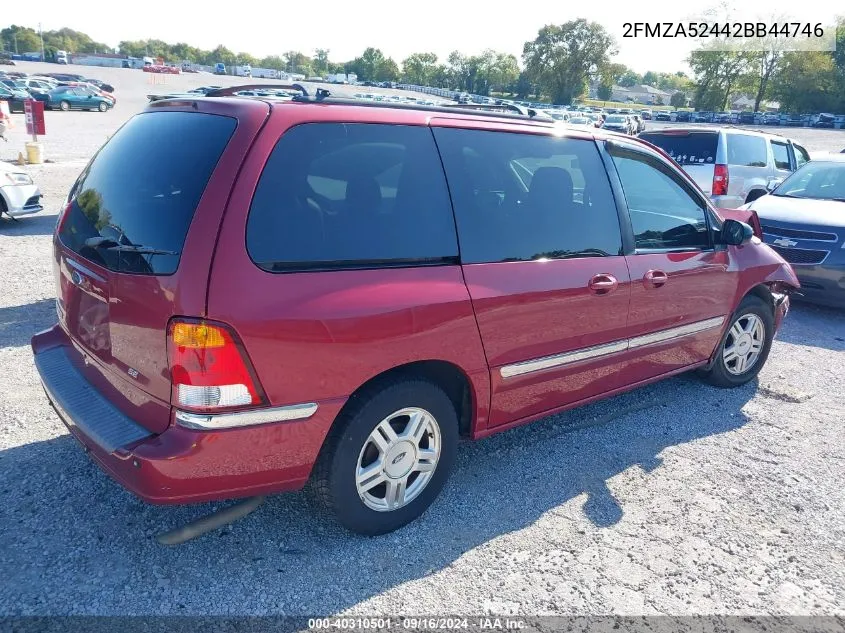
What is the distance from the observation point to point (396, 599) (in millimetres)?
2672

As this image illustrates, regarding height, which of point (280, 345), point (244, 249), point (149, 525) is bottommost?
point (149, 525)

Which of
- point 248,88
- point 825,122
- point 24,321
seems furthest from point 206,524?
point 825,122

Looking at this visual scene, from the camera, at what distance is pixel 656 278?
392 cm

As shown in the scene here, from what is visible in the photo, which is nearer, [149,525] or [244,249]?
[244,249]

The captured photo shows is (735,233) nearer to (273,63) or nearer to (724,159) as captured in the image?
(724,159)

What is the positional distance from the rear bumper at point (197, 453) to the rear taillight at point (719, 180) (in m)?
9.60

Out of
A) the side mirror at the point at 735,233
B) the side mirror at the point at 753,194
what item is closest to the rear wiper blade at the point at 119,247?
the side mirror at the point at 735,233

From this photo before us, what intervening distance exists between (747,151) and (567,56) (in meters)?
102

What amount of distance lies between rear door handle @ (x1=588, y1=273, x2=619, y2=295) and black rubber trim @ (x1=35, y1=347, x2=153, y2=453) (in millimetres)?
2351

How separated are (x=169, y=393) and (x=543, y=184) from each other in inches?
87.9

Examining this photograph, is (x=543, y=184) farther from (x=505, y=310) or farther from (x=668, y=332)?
(x=668, y=332)

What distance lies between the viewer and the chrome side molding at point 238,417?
93.9 inches

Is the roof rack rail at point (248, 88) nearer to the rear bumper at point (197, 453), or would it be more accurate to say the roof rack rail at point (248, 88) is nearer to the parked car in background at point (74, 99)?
the rear bumper at point (197, 453)

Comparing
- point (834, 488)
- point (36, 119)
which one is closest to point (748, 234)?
point (834, 488)
